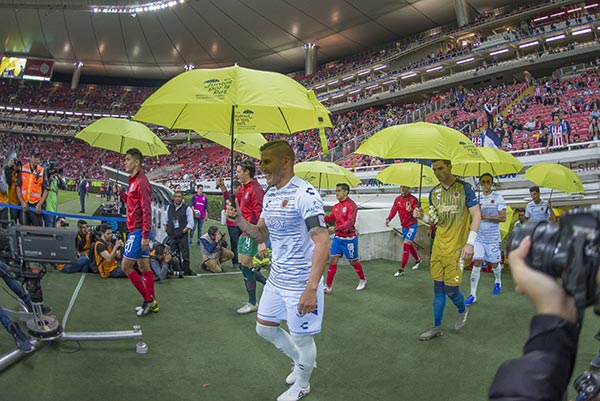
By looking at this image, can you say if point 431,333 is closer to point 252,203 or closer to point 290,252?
point 290,252

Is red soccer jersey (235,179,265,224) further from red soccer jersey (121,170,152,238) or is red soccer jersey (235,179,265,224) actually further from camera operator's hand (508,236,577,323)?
camera operator's hand (508,236,577,323)

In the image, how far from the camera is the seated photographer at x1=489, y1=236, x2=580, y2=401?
82 centimetres

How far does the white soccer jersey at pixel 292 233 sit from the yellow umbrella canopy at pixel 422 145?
2005mm

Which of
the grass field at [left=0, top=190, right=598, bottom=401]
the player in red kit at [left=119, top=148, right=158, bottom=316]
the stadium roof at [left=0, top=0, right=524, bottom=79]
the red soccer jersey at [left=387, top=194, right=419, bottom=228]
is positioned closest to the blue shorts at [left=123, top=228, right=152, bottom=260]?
the player in red kit at [left=119, top=148, right=158, bottom=316]

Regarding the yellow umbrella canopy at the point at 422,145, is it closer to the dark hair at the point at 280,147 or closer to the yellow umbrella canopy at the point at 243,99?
the yellow umbrella canopy at the point at 243,99

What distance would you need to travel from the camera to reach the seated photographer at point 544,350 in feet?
2.69

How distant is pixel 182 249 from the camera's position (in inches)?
308

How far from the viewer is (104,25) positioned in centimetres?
4422

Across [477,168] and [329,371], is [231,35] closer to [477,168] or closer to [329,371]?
[477,168]

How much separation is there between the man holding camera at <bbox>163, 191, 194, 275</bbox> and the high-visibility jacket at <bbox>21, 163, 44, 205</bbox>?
2.24m

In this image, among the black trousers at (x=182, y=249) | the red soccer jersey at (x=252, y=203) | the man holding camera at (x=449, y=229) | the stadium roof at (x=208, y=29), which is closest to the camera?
the man holding camera at (x=449, y=229)

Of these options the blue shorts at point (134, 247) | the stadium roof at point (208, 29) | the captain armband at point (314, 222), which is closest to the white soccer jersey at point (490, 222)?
the captain armband at point (314, 222)

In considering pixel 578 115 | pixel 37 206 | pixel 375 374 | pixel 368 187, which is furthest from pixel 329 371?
pixel 578 115

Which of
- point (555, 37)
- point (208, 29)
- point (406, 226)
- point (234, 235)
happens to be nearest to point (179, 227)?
Answer: point (234, 235)
